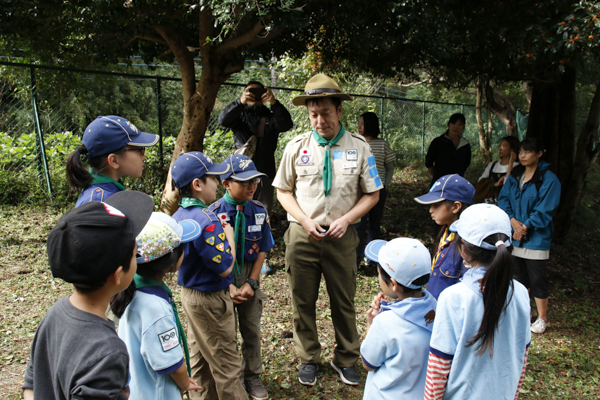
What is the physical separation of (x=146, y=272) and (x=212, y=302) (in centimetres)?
68

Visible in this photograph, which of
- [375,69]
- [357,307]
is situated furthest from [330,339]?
[375,69]

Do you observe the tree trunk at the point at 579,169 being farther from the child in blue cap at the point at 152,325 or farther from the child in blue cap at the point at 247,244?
the child in blue cap at the point at 152,325

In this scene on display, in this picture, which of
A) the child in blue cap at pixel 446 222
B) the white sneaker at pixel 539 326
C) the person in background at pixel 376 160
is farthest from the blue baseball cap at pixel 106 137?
the white sneaker at pixel 539 326

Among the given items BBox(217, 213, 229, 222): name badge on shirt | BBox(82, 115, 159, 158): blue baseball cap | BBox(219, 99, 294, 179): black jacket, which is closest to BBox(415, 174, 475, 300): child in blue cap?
BBox(217, 213, 229, 222): name badge on shirt

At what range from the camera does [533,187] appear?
4008mm

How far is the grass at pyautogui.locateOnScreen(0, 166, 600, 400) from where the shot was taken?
3152 millimetres

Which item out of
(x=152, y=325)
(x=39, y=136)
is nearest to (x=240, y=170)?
(x=152, y=325)

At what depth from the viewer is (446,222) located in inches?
107

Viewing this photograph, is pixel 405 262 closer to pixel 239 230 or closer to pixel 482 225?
pixel 482 225

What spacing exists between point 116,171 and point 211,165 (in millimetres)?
513

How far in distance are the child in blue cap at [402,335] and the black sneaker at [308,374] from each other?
1.26 m

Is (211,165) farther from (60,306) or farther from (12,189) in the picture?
(12,189)

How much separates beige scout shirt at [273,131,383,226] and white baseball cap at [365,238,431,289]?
1117 millimetres

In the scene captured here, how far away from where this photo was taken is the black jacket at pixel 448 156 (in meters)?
5.72
